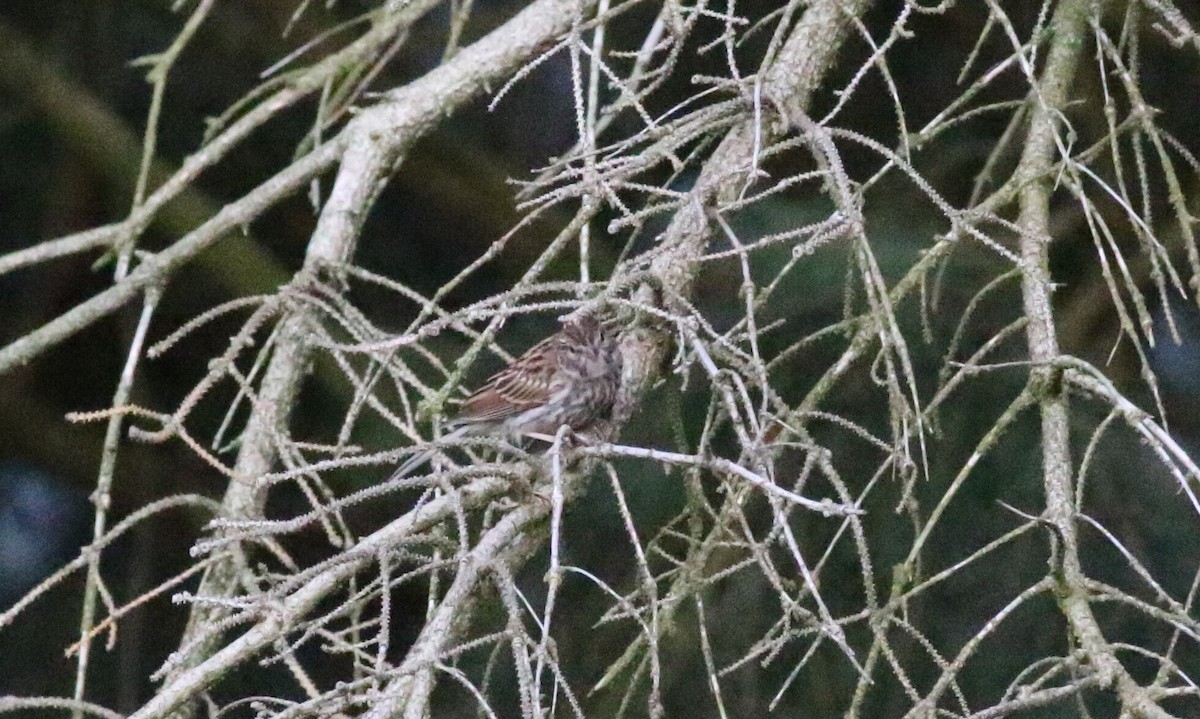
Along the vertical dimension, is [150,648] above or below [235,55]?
below

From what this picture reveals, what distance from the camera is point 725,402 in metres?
1.81

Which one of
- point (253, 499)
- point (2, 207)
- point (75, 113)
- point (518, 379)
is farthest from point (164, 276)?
point (2, 207)

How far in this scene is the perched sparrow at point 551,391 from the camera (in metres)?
3.16

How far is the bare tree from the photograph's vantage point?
6.18 feet

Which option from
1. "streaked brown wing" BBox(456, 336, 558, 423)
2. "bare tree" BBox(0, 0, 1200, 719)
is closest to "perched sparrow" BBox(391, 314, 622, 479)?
"streaked brown wing" BBox(456, 336, 558, 423)

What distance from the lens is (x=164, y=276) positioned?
293 centimetres

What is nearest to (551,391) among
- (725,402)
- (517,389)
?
(517,389)

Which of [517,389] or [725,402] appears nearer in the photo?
[725,402]

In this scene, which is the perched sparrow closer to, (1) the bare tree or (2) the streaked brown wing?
(2) the streaked brown wing

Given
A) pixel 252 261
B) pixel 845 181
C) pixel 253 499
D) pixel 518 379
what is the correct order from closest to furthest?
pixel 845 181
pixel 253 499
pixel 518 379
pixel 252 261

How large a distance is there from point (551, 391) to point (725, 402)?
1561 millimetres

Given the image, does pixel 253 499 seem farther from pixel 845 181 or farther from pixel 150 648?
pixel 150 648

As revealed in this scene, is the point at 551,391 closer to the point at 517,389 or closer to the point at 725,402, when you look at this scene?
the point at 517,389

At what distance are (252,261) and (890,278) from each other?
5.85 ft
